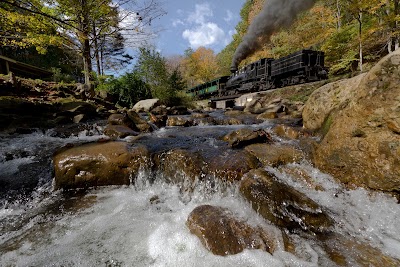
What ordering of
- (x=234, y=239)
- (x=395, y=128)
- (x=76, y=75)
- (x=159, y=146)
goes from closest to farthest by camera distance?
(x=234, y=239)
(x=395, y=128)
(x=159, y=146)
(x=76, y=75)

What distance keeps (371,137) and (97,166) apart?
4302mm

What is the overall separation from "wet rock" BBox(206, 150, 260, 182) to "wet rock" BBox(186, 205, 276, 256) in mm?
958

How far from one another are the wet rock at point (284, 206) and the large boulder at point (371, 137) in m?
0.96

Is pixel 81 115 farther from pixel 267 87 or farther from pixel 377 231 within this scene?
pixel 267 87

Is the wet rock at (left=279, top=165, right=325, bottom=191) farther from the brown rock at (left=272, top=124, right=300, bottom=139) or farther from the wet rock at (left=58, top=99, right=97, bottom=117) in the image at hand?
the wet rock at (left=58, top=99, right=97, bottom=117)

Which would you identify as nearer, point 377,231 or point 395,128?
point 377,231

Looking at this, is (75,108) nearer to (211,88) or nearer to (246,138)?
(246,138)

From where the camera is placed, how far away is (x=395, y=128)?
107 inches

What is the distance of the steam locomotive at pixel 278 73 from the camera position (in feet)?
45.1

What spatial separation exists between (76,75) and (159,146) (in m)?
26.9

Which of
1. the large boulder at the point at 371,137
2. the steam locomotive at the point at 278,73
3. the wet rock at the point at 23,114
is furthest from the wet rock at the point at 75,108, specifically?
the steam locomotive at the point at 278,73

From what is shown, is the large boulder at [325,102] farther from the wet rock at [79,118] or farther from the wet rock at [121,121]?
the wet rock at [79,118]

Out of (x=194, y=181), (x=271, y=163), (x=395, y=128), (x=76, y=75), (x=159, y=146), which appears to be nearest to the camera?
(x=395, y=128)

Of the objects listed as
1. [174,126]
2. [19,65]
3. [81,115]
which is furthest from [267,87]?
[19,65]
